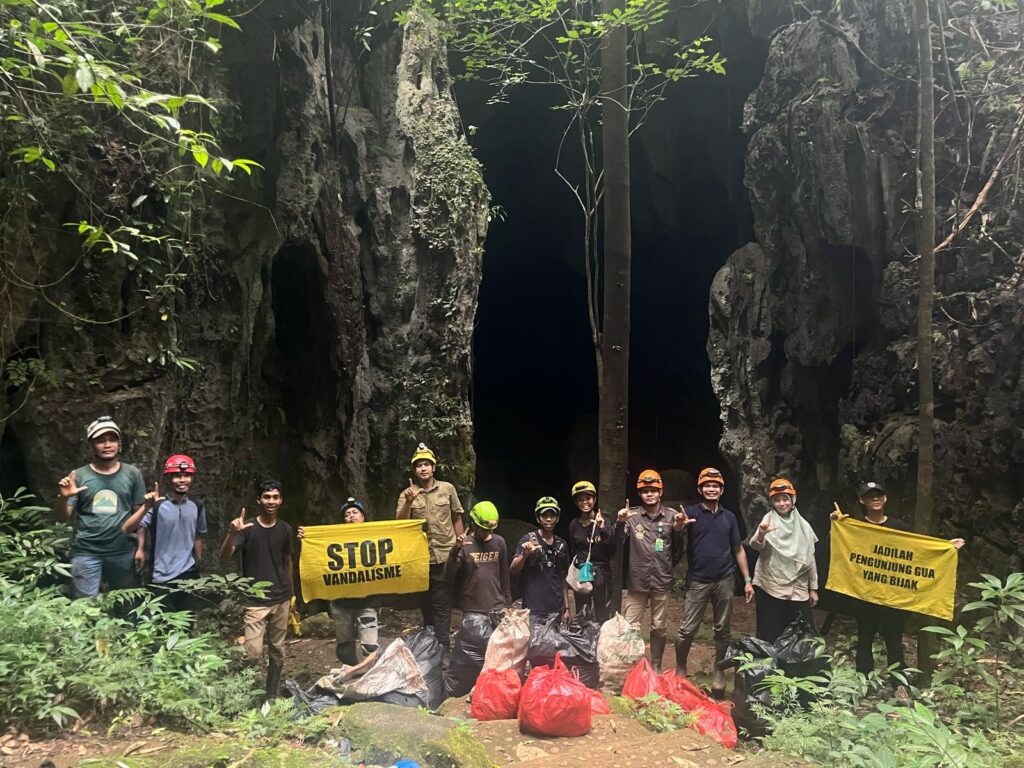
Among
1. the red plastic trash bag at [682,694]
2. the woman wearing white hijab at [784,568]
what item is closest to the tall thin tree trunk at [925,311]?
the woman wearing white hijab at [784,568]

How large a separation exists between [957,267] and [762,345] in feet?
12.2

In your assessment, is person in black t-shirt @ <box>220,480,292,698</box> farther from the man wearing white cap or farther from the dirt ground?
the dirt ground

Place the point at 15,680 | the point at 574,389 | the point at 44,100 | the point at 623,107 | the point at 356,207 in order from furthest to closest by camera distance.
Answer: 1. the point at 574,389
2. the point at 356,207
3. the point at 623,107
4. the point at 44,100
5. the point at 15,680

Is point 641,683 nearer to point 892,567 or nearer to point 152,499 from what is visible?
point 892,567

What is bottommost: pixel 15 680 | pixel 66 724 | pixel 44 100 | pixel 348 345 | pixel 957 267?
pixel 66 724

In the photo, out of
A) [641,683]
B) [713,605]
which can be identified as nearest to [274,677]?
[641,683]

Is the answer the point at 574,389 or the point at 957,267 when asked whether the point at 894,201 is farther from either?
the point at 574,389

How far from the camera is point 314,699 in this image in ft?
16.8

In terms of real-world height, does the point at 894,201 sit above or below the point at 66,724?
above

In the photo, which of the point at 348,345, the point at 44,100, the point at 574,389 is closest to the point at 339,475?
the point at 348,345

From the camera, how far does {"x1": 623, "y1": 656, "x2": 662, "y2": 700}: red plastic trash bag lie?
528 cm

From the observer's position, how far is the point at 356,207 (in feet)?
35.7

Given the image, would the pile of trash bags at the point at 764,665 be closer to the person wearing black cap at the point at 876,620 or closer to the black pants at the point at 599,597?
the person wearing black cap at the point at 876,620

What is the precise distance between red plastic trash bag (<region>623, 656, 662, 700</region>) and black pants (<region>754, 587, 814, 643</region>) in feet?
4.02
